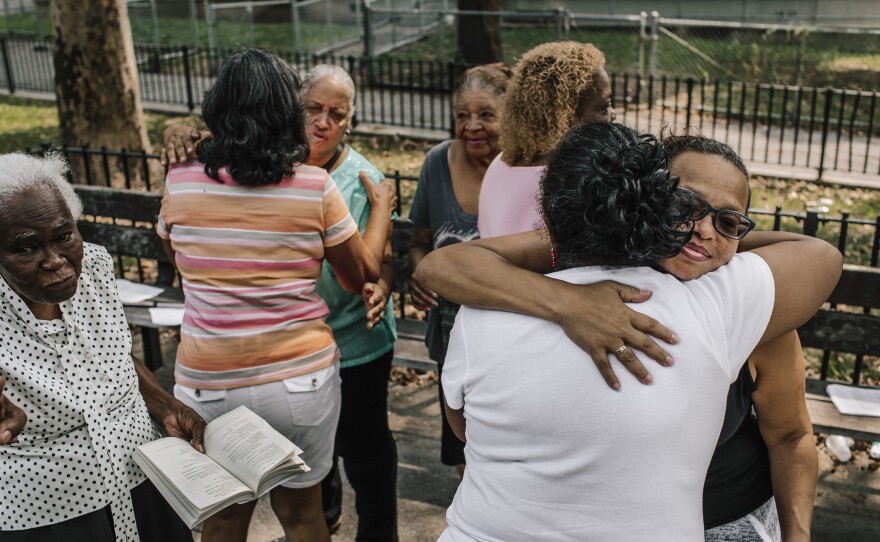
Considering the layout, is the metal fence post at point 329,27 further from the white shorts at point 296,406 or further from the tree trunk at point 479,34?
the white shorts at point 296,406

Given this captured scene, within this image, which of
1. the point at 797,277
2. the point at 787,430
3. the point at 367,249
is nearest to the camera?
the point at 797,277

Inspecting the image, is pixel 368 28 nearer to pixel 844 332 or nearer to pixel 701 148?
pixel 844 332

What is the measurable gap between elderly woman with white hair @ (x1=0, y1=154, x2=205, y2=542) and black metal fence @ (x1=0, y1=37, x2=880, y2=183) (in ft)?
20.0

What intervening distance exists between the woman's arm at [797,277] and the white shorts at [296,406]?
150 centimetres

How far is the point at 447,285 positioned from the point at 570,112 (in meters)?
1.08

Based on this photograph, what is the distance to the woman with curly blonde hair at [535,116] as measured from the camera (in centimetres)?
292

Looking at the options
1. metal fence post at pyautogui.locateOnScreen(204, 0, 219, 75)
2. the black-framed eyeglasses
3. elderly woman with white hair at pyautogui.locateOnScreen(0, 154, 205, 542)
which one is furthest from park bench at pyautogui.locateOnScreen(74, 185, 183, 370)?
metal fence post at pyautogui.locateOnScreen(204, 0, 219, 75)

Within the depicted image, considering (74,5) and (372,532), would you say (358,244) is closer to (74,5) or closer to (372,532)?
(372,532)

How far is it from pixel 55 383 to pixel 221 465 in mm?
519

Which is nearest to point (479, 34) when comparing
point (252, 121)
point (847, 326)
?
point (847, 326)

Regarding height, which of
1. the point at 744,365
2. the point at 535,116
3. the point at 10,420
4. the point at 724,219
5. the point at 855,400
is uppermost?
the point at 535,116

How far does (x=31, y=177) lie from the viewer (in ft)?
8.19

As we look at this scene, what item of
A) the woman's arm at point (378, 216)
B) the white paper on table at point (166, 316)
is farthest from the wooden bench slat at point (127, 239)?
the woman's arm at point (378, 216)

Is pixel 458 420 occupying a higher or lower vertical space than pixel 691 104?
higher
